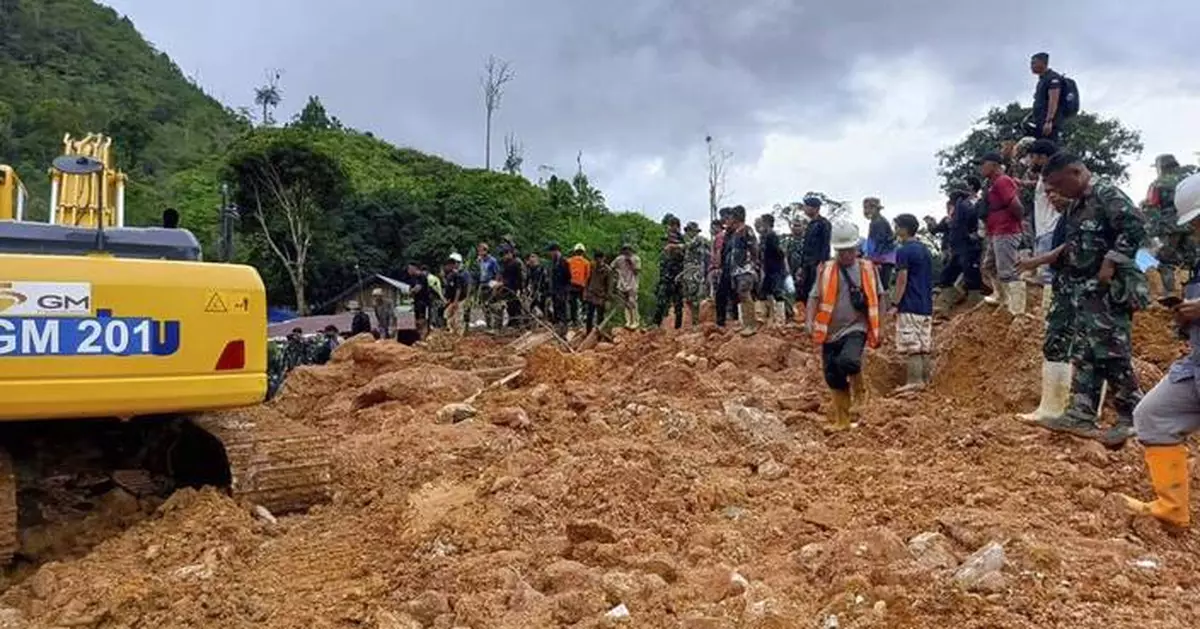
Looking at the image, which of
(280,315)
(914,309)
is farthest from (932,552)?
(280,315)

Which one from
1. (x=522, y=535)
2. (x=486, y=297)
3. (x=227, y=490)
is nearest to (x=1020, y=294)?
(x=522, y=535)

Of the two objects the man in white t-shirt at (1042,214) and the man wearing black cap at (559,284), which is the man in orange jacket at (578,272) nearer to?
the man wearing black cap at (559,284)

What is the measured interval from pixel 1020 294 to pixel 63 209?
683 centimetres

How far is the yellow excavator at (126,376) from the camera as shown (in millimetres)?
4582

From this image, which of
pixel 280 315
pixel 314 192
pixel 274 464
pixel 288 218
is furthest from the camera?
pixel 314 192

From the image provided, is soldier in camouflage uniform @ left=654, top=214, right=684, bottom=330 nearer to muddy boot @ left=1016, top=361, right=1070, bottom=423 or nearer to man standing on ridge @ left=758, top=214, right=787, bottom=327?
man standing on ridge @ left=758, top=214, right=787, bottom=327

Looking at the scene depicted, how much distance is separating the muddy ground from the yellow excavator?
1.06 ft

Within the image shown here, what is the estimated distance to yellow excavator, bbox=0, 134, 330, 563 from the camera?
4582 millimetres

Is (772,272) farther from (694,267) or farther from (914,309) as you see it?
(914,309)

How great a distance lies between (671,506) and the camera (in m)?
4.62

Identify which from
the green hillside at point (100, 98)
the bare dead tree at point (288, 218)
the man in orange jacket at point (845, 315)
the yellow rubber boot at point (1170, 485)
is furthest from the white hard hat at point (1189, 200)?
the bare dead tree at point (288, 218)

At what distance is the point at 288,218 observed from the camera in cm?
3431

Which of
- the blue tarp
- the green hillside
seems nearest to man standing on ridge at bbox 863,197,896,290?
the blue tarp

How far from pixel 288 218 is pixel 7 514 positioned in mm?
31003
